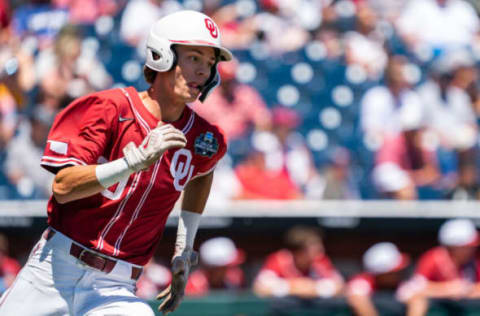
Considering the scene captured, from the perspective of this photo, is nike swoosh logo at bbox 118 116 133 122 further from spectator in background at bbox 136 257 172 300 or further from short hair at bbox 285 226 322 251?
spectator in background at bbox 136 257 172 300

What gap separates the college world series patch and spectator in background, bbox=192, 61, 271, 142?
13.0 ft

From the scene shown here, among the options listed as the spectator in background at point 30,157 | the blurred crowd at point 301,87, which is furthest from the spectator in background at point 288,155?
the spectator in background at point 30,157

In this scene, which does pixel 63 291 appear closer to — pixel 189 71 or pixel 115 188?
pixel 115 188

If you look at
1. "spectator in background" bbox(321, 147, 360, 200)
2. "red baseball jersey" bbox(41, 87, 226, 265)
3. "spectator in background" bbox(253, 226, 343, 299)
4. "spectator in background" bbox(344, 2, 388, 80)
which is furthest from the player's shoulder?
"spectator in background" bbox(344, 2, 388, 80)

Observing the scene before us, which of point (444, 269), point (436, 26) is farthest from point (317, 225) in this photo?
point (436, 26)

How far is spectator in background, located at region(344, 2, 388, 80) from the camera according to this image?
837 centimetres

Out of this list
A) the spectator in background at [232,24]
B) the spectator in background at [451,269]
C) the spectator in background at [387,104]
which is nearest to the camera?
the spectator in background at [451,269]

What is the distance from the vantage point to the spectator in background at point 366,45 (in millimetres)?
8367

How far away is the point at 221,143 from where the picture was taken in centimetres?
351

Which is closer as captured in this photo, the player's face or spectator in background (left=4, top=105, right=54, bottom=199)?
the player's face

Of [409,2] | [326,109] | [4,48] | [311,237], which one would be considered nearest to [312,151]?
[326,109]

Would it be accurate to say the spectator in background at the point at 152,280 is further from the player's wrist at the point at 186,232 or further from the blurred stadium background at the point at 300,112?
the player's wrist at the point at 186,232

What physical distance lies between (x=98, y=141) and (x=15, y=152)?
14.9 ft

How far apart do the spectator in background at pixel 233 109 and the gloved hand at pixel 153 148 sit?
4.52 metres
